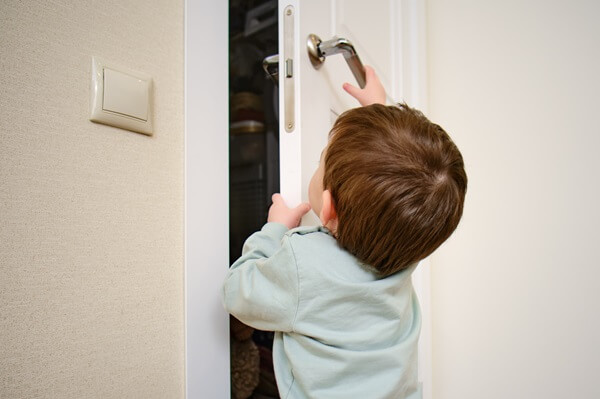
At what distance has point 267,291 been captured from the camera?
0.47 meters

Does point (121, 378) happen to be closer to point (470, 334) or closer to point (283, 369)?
point (283, 369)

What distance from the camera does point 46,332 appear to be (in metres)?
0.40

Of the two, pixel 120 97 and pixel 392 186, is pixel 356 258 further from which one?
pixel 120 97

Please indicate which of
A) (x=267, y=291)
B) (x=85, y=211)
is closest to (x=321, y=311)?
(x=267, y=291)

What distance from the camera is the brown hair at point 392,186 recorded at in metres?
0.46

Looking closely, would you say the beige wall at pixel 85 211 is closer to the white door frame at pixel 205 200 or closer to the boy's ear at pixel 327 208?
the white door frame at pixel 205 200

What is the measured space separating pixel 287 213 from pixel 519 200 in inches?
35.7

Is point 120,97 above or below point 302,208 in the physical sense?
above

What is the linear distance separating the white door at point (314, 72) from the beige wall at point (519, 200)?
0.35 metres

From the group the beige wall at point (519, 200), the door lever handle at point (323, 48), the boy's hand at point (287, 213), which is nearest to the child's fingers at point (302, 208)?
the boy's hand at point (287, 213)

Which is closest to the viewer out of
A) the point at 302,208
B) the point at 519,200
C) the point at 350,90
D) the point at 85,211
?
the point at 85,211

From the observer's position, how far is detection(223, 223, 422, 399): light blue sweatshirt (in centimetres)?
47

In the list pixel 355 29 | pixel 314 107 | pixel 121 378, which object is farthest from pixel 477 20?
pixel 121 378

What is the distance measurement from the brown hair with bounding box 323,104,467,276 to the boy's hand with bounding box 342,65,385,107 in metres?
0.18
